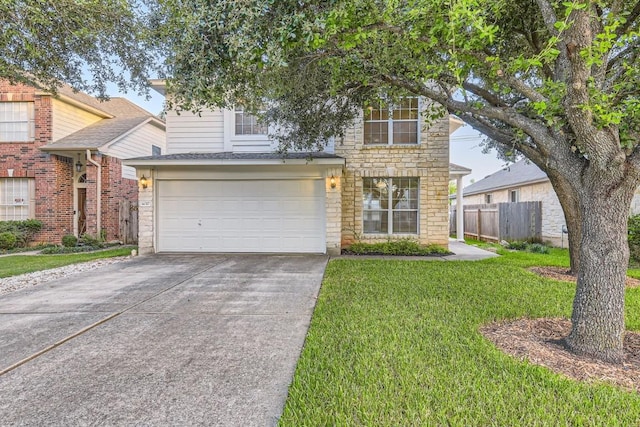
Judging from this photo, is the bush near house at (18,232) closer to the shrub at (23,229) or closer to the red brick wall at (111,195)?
the shrub at (23,229)

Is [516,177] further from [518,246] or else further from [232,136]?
[232,136]

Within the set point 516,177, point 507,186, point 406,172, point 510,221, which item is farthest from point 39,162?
point 516,177

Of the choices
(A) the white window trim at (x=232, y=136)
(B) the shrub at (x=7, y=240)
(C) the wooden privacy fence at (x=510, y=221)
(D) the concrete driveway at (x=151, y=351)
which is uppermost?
(A) the white window trim at (x=232, y=136)

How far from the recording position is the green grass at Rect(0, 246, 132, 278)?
781 cm

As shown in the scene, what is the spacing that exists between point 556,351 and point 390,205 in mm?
7379

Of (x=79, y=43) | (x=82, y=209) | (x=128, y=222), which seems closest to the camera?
(x=79, y=43)

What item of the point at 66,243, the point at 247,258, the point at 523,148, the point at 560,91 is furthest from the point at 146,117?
the point at 560,91

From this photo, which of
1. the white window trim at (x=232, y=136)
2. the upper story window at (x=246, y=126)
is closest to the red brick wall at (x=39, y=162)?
Answer: the white window trim at (x=232, y=136)

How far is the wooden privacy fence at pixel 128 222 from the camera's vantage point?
12688 mm

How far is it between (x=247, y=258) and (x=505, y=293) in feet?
21.3

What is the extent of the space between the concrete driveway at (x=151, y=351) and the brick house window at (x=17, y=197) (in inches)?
327

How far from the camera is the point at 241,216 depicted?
33.9 feet

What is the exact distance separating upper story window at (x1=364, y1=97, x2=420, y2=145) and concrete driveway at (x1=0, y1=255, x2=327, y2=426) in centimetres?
590

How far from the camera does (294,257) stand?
9.65 metres
